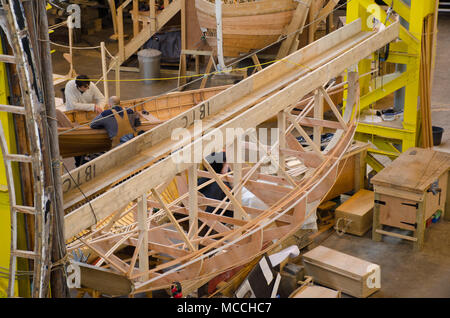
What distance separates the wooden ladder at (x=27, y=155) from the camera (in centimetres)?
520

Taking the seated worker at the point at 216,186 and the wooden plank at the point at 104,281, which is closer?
the wooden plank at the point at 104,281

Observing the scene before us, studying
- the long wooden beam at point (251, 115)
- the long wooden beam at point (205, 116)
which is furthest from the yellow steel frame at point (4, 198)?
the long wooden beam at point (251, 115)

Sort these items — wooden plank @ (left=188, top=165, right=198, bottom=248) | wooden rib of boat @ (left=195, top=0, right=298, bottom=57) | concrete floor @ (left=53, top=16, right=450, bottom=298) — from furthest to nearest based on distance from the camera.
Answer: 1. wooden rib of boat @ (left=195, top=0, right=298, bottom=57)
2. concrete floor @ (left=53, top=16, right=450, bottom=298)
3. wooden plank @ (left=188, top=165, right=198, bottom=248)

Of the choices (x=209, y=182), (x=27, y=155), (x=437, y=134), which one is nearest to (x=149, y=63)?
(x=437, y=134)

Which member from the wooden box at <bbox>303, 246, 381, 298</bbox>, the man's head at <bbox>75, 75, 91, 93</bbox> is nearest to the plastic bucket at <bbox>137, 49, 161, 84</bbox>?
the man's head at <bbox>75, 75, 91, 93</bbox>

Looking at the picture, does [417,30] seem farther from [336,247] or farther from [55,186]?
[55,186]

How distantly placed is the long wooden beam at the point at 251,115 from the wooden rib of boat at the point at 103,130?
7.96 ft

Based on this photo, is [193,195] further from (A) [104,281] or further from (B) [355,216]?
(B) [355,216]

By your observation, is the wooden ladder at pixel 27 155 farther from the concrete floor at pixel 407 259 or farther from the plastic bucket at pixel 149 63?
the plastic bucket at pixel 149 63

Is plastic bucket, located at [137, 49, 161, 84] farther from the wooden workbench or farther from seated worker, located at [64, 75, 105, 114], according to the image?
the wooden workbench

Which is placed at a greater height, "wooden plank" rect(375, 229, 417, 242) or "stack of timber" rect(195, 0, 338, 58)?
"stack of timber" rect(195, 0, 338, 58)

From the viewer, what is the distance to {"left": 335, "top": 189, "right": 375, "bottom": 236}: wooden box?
364 inches

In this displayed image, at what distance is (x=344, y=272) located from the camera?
788 centimetres

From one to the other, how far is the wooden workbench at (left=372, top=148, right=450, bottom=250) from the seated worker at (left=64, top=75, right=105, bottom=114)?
15.8ft
